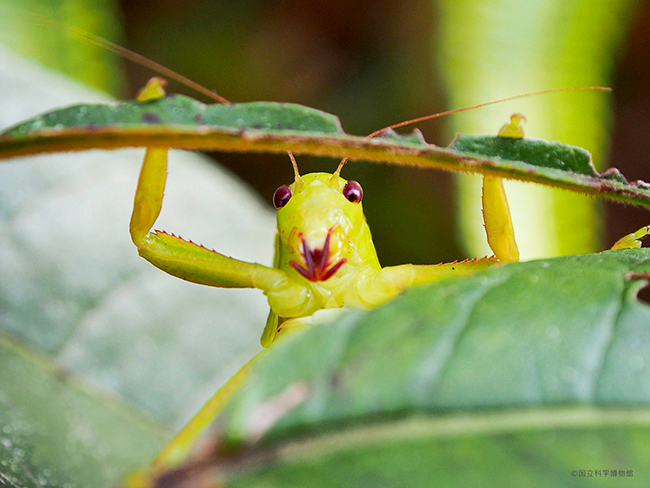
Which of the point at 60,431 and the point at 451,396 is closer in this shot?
the point at 451,396

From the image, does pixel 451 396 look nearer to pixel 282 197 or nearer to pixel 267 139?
pixel 267 139

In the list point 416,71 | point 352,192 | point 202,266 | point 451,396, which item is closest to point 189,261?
point 202,266

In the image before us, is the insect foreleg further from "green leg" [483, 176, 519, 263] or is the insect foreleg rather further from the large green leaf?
the large green leaf

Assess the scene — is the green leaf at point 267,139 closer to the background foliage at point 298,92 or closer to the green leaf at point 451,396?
the green leaf at point 451,396

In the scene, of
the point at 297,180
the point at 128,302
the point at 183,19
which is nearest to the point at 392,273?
the point at 297,180

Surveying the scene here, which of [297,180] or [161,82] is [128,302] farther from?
[161,82]

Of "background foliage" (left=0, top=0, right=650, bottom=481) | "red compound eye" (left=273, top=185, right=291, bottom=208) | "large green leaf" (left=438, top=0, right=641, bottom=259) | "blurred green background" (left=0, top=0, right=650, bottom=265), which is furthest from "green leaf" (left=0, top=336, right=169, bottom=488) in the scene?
"large green leaf" (left=438, top=0, right=641, bottom=259)

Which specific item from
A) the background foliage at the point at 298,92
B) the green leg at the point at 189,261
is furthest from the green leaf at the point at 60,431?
the green leg at the point at 189,261
